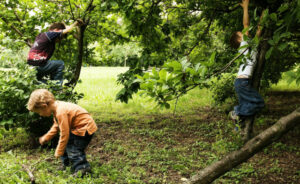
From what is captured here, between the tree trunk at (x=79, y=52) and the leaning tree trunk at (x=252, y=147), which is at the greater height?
the tree trunk at (x=79, y=52)

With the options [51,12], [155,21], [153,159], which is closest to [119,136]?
[153,159]

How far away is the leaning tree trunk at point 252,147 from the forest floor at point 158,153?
77cm

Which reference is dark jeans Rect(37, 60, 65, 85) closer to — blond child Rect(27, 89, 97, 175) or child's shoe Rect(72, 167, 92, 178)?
blond child Rect(27, 89, 97, 175)

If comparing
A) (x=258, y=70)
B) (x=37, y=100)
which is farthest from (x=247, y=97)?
(x=37, y=100)

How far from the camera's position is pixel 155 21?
16.2 feet

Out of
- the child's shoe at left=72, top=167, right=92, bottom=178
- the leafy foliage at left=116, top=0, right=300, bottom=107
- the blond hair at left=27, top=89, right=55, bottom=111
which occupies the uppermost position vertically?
the leafy foliage at left=116, top=0, right=300, bottom=107

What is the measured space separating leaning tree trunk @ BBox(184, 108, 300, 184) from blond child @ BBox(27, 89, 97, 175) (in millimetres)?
1760

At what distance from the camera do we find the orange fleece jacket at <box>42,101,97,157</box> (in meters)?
3.01

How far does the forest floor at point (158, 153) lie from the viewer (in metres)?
3.13

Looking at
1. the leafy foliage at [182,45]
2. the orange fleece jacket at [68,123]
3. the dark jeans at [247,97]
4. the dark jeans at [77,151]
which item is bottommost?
the dark jeans at [77,151]

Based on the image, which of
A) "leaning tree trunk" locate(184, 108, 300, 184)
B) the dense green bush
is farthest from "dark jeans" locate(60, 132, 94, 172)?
"leaning tree trunk" locate(184, 108, 300, 184)

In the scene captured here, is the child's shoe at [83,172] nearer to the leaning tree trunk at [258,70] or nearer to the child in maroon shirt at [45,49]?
the child in maroon shirt at [45,49]

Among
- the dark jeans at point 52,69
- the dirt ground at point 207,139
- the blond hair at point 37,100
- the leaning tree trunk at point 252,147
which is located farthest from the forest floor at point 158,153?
the dark jeans at point 52,69

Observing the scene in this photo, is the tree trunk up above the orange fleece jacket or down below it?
above
